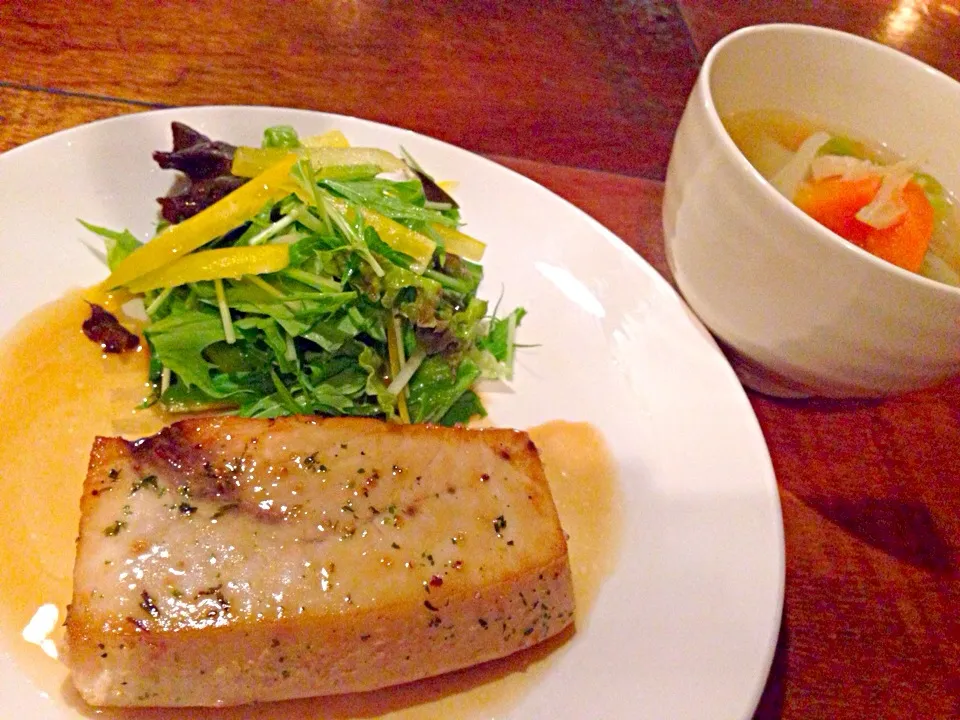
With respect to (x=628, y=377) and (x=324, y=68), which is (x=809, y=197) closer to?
(x=628, y=377)

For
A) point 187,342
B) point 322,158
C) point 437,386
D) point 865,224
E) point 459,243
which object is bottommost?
point 437,386

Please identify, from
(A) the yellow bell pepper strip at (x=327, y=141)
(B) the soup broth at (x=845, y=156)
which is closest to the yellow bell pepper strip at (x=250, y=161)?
(A) the yellow bell pepper strip at (x=327, y=141)

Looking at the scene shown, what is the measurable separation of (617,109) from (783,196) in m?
1.56

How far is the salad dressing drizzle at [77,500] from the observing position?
51.9 inches

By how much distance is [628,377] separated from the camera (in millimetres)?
1874

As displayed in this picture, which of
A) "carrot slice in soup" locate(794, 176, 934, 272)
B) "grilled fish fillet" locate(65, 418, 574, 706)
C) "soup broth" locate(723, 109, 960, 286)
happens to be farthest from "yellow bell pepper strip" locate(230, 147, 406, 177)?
"carrot slice in soup" locate(794, 176, 934, 272)

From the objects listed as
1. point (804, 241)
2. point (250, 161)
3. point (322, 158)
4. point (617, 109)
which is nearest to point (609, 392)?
point (804, 241)

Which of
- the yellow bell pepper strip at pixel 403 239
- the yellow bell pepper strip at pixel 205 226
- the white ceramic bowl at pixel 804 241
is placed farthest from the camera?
the yellow bell pepper strip at pixel 403 239

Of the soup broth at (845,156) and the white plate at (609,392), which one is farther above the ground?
the soup broth at (845,156)

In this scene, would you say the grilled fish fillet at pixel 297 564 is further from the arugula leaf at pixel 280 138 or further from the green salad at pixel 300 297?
the arugula leaf at pixel 280 138

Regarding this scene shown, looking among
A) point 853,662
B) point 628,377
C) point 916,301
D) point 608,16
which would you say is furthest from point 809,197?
point 608,16

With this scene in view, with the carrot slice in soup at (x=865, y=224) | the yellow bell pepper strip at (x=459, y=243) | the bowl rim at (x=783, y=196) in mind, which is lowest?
the yellow bell pepper strip at (x=459, y=243)

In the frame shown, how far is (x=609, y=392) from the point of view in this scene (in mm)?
1847

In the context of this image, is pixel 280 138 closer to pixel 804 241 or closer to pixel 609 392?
pixel 609 392
